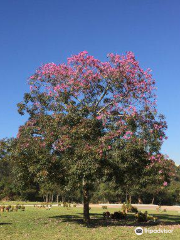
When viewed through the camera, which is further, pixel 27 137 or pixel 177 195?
pixel 177 195

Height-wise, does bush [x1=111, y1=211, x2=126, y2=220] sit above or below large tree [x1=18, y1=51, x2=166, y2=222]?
below

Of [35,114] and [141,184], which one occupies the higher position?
[35,114]

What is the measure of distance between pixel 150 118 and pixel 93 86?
4386mm

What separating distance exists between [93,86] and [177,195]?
2033 inches

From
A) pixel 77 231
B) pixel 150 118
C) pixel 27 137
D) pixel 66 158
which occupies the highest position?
pixel 150 118

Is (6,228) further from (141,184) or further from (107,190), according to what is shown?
(107,190)

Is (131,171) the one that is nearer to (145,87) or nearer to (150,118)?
→ (150,118)

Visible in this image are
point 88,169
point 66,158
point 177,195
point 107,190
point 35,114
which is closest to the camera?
point 88,169

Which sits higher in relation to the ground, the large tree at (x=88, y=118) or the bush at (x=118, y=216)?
the large tree at (x=88, y=118)

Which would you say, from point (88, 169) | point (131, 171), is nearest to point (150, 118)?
point (131, 171)

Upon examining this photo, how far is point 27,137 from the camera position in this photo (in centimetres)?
1970

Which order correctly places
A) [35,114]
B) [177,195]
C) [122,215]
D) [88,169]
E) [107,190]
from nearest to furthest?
[88,169], [35,114], [122,215], [107,190], [177,195]

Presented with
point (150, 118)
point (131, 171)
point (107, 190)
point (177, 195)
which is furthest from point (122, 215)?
point (177, 195)

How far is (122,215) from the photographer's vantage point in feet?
82.1
